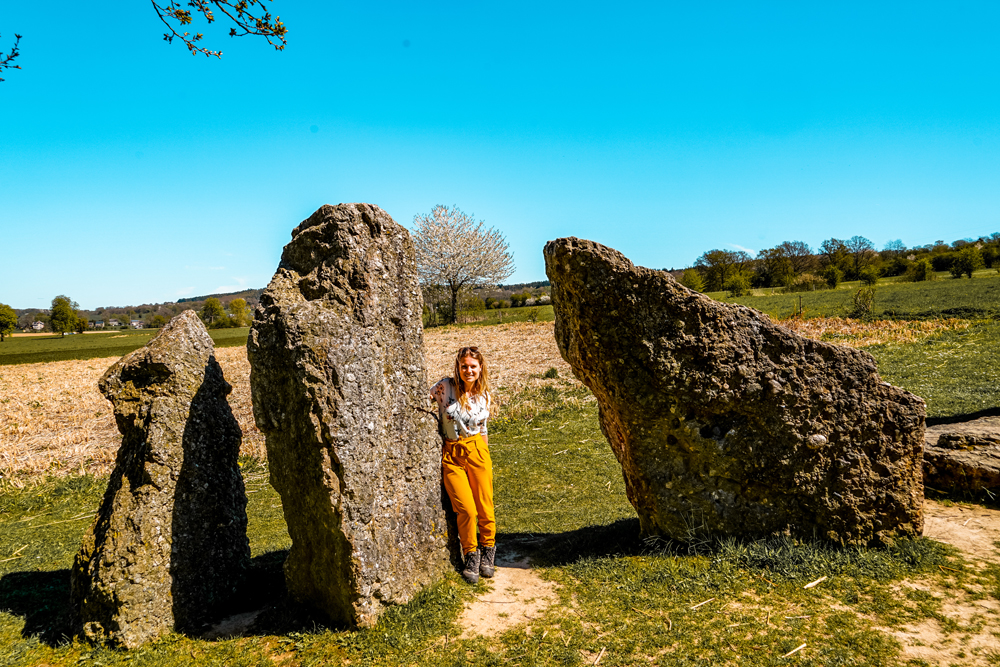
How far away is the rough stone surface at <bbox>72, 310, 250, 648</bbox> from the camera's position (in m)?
5.92

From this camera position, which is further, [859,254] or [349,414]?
[859,254]

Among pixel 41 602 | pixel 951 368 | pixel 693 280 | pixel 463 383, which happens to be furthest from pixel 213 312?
pixel 463 383

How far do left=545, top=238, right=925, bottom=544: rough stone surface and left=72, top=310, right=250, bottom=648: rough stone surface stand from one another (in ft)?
14.6

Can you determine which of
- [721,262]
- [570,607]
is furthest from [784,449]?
[721,262]

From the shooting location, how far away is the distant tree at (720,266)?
83162 mm

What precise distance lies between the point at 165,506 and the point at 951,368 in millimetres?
21294

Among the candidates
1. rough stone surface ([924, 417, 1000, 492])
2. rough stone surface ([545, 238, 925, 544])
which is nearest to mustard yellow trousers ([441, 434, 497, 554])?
rough stone surface ([545, 238, 925, 544])

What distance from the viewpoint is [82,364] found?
36312 millimetres

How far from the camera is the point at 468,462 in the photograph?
693cm

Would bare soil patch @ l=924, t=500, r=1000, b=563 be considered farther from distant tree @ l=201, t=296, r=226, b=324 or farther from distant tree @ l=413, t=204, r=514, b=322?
distant tree @ l=201, t=296, r=226, b=324

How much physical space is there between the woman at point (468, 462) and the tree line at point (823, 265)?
66766 mm

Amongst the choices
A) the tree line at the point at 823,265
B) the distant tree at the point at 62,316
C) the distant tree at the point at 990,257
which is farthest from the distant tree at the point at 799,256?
the distant tree at the point at 62,316

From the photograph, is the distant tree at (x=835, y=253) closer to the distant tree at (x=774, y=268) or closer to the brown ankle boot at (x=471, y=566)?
the distant tree at (x=774, y=268)

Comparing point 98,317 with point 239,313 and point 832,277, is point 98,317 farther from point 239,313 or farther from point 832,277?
point 832,277
